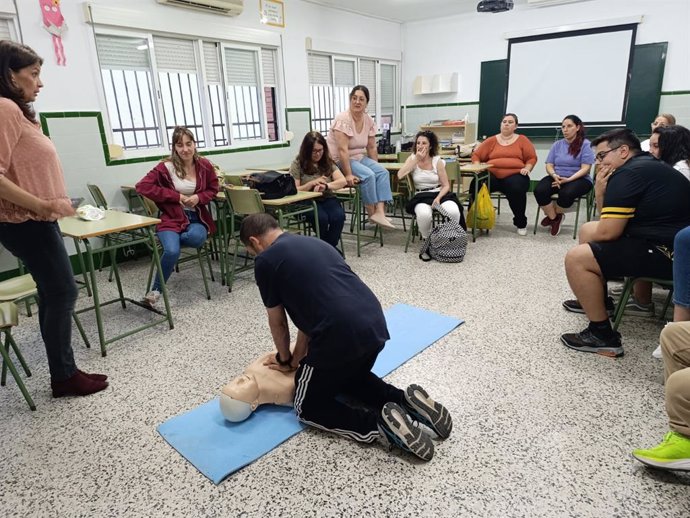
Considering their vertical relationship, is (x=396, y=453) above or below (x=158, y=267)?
below

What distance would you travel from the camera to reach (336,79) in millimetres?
7000

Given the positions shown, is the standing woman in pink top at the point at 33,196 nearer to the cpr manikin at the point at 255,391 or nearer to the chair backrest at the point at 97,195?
the cpr manikin at the point at 255,391

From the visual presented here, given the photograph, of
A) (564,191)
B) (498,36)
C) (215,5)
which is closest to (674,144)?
(564,191)

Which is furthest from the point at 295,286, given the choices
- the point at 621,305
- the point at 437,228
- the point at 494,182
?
the point at 494,182

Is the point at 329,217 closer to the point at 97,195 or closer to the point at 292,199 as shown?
the point at 292,199

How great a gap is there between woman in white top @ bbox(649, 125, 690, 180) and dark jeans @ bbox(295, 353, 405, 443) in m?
2.25

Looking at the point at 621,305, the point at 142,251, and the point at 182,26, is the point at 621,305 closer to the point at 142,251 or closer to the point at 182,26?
the point at 142,251

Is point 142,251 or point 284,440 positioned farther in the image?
point 142,251

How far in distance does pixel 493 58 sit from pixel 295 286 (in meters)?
6.96

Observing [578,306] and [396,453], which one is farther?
[578,306]

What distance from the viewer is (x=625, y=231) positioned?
2385 millimetres

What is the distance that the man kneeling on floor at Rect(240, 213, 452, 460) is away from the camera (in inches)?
64.7

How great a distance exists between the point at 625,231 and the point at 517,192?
269 cm

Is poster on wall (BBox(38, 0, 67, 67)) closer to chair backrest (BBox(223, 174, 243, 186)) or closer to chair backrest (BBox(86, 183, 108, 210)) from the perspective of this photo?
chair backrest (BBox(86, 183, 108, 210))
